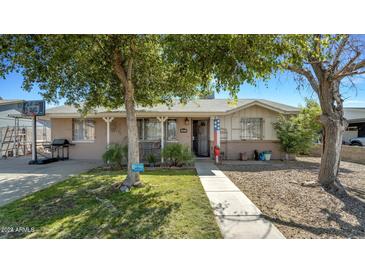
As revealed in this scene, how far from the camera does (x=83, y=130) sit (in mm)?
11805

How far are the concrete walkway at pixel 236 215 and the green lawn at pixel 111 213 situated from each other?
Answer: 0.19 metres

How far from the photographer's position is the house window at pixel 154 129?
11648mm

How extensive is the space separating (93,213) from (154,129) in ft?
26.1

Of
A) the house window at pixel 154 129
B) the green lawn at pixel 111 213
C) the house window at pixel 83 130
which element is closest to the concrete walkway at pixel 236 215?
the green lawn at pixel 111 213

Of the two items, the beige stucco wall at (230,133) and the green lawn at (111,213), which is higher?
the beige stucco wall at (230,133)

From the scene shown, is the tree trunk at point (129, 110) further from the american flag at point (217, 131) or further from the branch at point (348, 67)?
the branch at point (348, 67)

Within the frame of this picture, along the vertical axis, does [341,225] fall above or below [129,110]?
below

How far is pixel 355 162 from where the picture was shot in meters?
11.1

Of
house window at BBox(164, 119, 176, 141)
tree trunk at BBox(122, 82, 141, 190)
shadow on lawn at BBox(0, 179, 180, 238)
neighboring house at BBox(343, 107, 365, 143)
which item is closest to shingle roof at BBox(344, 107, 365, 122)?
neighboring house at BBox(343, 107, 365, 143)

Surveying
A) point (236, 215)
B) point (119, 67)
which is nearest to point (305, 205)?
point (236, 215)

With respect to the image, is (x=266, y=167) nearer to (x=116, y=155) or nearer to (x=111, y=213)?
(x=116, y=155)

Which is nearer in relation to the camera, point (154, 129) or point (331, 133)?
point (331, 133)
